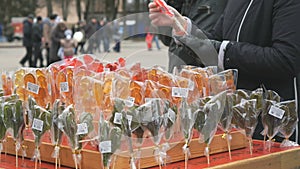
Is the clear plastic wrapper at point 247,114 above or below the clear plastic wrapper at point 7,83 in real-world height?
below

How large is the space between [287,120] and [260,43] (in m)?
0.42

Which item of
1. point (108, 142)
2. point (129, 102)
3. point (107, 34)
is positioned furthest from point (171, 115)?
point (107, 34)

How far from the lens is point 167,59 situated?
9.51ft

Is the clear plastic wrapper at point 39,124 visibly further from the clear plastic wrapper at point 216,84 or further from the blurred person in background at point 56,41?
the blurred person in background at point 56,41

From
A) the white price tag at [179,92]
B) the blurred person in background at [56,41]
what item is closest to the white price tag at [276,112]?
the white price tag at [179,92]

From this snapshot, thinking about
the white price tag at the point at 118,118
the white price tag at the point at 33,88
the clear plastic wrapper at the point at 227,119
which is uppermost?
the white price tag at the point at 33,88

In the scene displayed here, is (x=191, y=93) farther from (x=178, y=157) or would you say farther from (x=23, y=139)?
(x=23, y=139)

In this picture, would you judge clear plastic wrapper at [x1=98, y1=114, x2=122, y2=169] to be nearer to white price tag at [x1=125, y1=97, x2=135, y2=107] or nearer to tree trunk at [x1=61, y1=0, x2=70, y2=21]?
white price tag at [x1=125, y1=97, x2=135, y2=107]

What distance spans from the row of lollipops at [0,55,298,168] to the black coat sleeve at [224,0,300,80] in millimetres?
102

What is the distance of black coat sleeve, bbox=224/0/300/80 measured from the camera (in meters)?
2.10

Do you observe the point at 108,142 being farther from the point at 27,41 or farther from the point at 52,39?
the point at 27,41

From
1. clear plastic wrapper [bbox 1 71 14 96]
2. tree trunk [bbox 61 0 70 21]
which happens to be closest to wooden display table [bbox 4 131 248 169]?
clear plastic wrapper [bbox 1 71 14 96]

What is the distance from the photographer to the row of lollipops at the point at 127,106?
1.65 metres

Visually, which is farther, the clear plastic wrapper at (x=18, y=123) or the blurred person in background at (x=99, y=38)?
the blurred person in background at (x=99, y=38)
